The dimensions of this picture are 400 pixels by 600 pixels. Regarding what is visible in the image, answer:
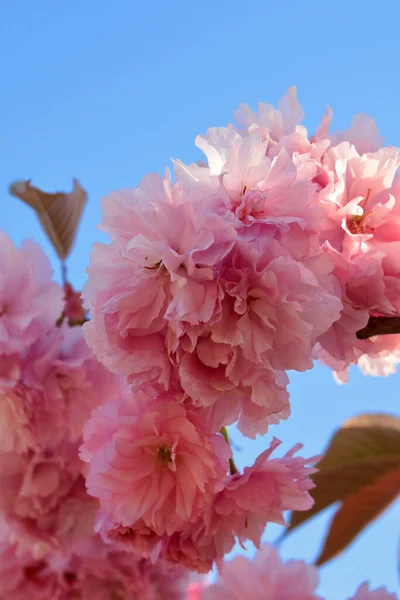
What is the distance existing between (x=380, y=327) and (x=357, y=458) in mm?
810

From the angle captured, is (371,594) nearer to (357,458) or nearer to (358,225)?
(357,458)

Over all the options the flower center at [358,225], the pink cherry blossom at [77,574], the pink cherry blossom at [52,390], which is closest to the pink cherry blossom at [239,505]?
the flower center at [358,225]

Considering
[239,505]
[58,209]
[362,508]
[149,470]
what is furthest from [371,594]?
[58,209]

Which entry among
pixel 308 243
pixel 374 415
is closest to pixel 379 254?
pixel 308 243

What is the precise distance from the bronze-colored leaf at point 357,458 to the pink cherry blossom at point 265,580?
14 centimetres

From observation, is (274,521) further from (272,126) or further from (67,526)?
(67,526)

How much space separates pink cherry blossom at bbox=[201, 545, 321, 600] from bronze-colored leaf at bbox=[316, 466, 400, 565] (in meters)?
0.09

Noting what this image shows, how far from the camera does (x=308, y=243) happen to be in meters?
0.69

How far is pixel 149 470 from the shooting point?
80 centimetres

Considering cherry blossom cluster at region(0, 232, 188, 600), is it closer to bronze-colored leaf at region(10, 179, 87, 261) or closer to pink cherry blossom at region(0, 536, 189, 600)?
pink cherry blossom at region(0, 536, 189, 600)

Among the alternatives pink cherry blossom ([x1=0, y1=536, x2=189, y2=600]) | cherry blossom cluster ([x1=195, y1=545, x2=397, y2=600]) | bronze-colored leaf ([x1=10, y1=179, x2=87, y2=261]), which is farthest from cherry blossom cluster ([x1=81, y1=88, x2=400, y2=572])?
pink cherry blossom ([x1=0, y1=536, x2=189, y2=600])

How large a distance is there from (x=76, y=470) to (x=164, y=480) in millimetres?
745

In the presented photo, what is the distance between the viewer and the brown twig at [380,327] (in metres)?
0.79

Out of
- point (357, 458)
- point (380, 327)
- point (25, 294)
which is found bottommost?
point (357, 458)
